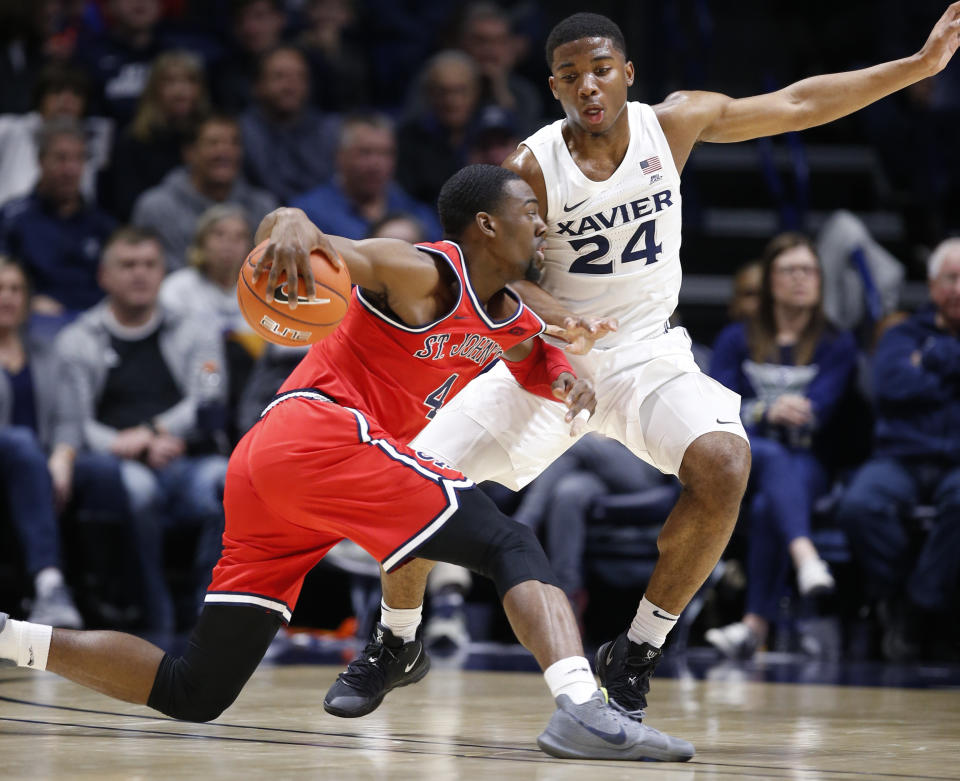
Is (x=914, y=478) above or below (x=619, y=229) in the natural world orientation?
below

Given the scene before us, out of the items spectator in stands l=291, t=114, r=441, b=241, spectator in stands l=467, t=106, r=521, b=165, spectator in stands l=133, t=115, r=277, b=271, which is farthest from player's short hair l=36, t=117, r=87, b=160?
spectator in stands l=467, t=106, r=521, b=165

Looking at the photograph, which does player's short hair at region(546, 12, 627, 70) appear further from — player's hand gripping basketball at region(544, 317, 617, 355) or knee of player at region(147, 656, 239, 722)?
knee of player at region(147, 656, 239, 722)

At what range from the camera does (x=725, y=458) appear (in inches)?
162

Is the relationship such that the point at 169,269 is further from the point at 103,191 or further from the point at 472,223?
the point at 472,223

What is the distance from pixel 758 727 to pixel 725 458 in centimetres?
83

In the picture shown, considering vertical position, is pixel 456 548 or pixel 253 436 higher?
pixel 253 436

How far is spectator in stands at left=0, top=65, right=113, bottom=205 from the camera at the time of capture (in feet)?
28.6

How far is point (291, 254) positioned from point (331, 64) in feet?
21.8

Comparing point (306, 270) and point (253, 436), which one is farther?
point (253, 436)

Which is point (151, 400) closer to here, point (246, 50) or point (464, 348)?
point (246, 50)

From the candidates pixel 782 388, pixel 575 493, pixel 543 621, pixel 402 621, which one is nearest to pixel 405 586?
pixel 402 621

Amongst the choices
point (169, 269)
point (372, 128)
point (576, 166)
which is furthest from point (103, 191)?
point (576, 166)

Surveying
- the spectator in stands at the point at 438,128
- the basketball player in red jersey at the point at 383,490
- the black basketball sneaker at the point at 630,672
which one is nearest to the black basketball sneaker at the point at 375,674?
the basketball player in red jersey at the point at 383,490

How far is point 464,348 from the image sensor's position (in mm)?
3889
